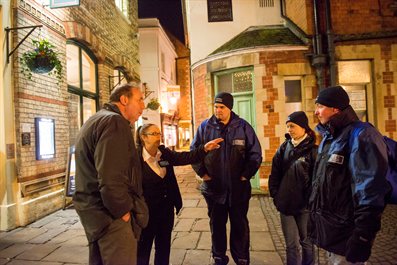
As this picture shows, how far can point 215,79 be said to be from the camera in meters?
8.69

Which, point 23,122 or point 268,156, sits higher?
point 23,122

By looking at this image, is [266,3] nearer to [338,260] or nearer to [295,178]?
[295,178]

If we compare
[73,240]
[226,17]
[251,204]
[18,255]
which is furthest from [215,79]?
[18,255]

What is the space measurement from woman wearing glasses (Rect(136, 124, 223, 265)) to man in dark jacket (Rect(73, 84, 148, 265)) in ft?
2.19

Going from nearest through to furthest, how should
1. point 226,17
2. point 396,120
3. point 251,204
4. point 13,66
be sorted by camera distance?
point 13,66 → point 251,204 → point 396,120 → point 226,17

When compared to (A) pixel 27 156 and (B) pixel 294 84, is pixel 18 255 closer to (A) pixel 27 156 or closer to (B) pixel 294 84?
(A) pixel 27 156

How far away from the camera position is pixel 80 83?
849 cm

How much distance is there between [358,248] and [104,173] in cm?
179

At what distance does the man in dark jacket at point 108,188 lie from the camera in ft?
6.93

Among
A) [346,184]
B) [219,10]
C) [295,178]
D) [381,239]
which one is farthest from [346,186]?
[219,10]

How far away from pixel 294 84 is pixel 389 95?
2334 millimetres

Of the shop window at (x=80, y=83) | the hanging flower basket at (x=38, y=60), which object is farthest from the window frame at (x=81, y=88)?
the hanging flower basket at (x=38, y=60)

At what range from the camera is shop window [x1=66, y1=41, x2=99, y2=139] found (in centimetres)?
809

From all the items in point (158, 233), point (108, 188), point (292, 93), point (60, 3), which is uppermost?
point (60, 3)
